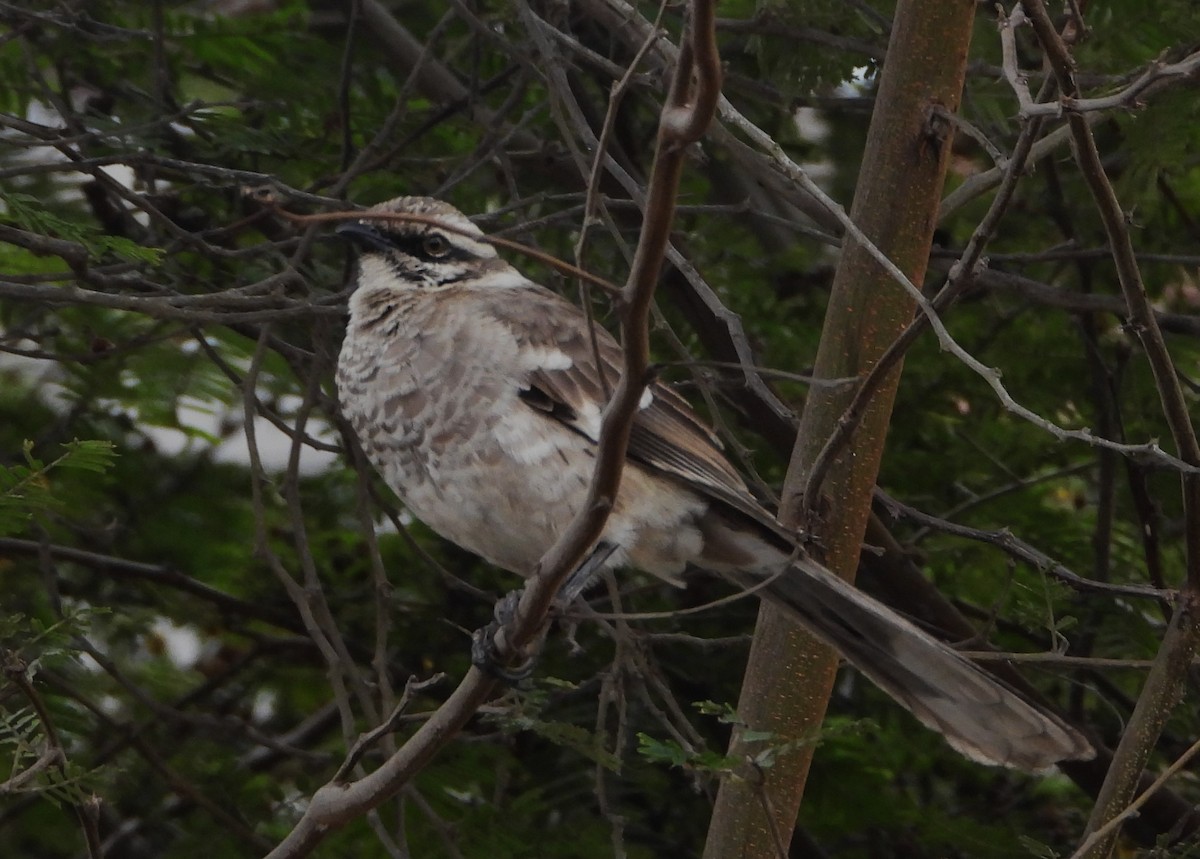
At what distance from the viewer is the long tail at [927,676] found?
351cm

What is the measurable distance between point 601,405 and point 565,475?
0.19 meters

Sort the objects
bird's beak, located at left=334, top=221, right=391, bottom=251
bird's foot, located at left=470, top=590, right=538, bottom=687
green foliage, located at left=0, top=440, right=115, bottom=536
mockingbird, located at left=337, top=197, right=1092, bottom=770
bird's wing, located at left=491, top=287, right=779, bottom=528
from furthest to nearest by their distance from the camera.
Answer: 1. bird's beak, located at left=334, top=221, right=391, bottom=251
2. bird's wing, located at left=491, top=287, right=779, bottom=528
3. mockingbird, located at left=337, top=197, right=1092, bottom=770
4. green foliage, located at left=0, top=440, right=115, bottom=536
5. bird's foot, located at left=470, top=590, right=538, bottom=687

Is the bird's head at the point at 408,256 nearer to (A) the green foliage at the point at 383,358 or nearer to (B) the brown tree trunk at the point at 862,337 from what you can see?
(A) the green foliage at the point at 383,358

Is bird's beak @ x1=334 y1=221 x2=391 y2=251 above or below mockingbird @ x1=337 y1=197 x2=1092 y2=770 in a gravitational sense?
above

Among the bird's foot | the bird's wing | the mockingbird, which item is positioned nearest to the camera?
the bird's foot

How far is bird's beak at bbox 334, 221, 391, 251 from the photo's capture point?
4.27 meters

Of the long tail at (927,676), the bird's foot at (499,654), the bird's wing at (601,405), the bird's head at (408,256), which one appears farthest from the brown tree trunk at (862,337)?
the bird's head at (408,256)

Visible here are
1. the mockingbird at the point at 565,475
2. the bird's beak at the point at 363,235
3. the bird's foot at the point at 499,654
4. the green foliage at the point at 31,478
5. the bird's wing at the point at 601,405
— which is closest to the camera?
the bird's foot at the point at 499,654

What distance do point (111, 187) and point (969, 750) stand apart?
2.63 metres

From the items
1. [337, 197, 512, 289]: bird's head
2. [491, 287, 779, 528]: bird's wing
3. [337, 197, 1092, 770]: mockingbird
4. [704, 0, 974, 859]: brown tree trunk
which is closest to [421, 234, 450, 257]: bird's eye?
[337, 197, 512, 289]: bird's head

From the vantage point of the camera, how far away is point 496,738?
4672 mm

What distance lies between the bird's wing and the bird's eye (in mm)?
337

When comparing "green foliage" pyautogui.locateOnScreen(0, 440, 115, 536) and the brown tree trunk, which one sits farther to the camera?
the brown tree trunk

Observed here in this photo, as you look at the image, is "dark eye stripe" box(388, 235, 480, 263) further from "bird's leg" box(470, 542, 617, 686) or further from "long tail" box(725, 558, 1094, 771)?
"long tail" box(725, 558, 1094, 771)
